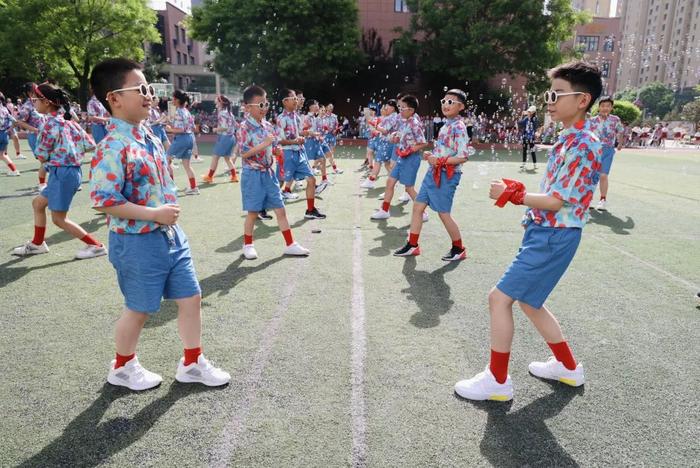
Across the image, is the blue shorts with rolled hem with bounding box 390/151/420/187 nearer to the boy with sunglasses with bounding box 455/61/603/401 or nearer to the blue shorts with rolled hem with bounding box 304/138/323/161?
the blue shorts with rolled hem with bounding box 304/138/323/161

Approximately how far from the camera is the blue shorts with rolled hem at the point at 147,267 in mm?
2680

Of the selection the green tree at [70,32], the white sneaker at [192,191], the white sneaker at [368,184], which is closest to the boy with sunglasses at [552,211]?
the white sneaker at [192,191]

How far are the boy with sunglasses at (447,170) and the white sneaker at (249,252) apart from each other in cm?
203

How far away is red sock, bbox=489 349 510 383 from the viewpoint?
294 centimetres

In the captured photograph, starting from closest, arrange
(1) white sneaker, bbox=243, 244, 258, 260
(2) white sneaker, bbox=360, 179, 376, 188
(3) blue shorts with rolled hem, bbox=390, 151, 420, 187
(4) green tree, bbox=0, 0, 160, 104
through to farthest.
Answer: (1) white sneaker, bbox=243, 244, 258, 260
(3) blue shorts with rolled hem, bbox=390, 151, 420, 187
(2) white sneaker, bbox=360, 179, 376, 188
(4) green tree, bbox=0, 0, 160, 104

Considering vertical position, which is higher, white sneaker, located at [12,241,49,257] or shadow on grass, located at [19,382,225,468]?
white sneaker, located at [12,241,49,257]

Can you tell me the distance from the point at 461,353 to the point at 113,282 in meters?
3.66

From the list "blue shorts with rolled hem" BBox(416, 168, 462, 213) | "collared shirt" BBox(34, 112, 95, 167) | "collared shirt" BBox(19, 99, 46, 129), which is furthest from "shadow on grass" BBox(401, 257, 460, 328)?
"collared shirt" BBox(19, 99, 46, 129)

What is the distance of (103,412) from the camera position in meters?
2.80

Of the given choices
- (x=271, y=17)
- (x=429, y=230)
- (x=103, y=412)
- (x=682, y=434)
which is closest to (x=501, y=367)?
(x=682, y=434)

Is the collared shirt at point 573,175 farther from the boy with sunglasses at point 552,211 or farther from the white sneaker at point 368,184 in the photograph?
the white sneaker at point 368,184

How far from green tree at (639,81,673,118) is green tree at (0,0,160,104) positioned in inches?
2925

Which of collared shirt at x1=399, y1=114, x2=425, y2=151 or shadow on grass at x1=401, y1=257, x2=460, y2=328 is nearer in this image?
shadow on grass at x1=401, y1=257, x2=460, y2=328

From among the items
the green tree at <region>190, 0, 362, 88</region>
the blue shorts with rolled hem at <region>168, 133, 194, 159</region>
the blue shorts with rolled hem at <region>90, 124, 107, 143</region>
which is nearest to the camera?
the blue shorts with rolled hem at <region>168, 133, 194, 159</region>
